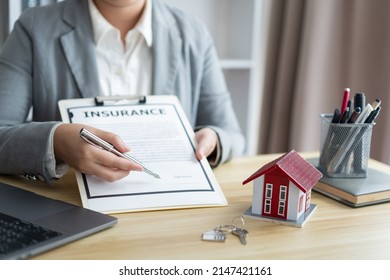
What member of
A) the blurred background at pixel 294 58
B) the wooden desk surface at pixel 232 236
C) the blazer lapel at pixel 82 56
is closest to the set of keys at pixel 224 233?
the wooden desk surface at pixel 232 236

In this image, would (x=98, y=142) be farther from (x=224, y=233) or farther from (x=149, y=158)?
(x=224, y=233)

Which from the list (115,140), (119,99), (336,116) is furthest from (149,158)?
(336,116)

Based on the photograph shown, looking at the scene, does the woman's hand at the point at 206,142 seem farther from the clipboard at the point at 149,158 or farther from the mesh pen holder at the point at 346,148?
the mesh pen holder at the point at 346,148

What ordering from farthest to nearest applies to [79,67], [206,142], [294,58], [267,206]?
[294,58] → [79,67] → [206,142] → [267,206]

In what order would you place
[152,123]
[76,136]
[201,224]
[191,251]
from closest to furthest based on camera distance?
1. [191,251]
2. [201,224]
3. [76,136]
4. [152,123]

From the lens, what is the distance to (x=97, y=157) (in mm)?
1014

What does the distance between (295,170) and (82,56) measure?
2.33ft

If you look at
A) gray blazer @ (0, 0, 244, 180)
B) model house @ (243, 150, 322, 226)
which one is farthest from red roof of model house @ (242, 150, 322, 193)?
gray blazer @ (0, 0, 244, 180)

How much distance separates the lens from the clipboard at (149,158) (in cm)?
100

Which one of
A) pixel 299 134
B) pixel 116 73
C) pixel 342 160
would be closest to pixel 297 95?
pixel 299 134

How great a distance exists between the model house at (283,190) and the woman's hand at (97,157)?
22 cm

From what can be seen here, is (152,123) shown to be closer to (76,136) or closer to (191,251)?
(76,136)

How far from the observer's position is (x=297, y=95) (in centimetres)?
213

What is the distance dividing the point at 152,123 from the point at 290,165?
1.09ft
